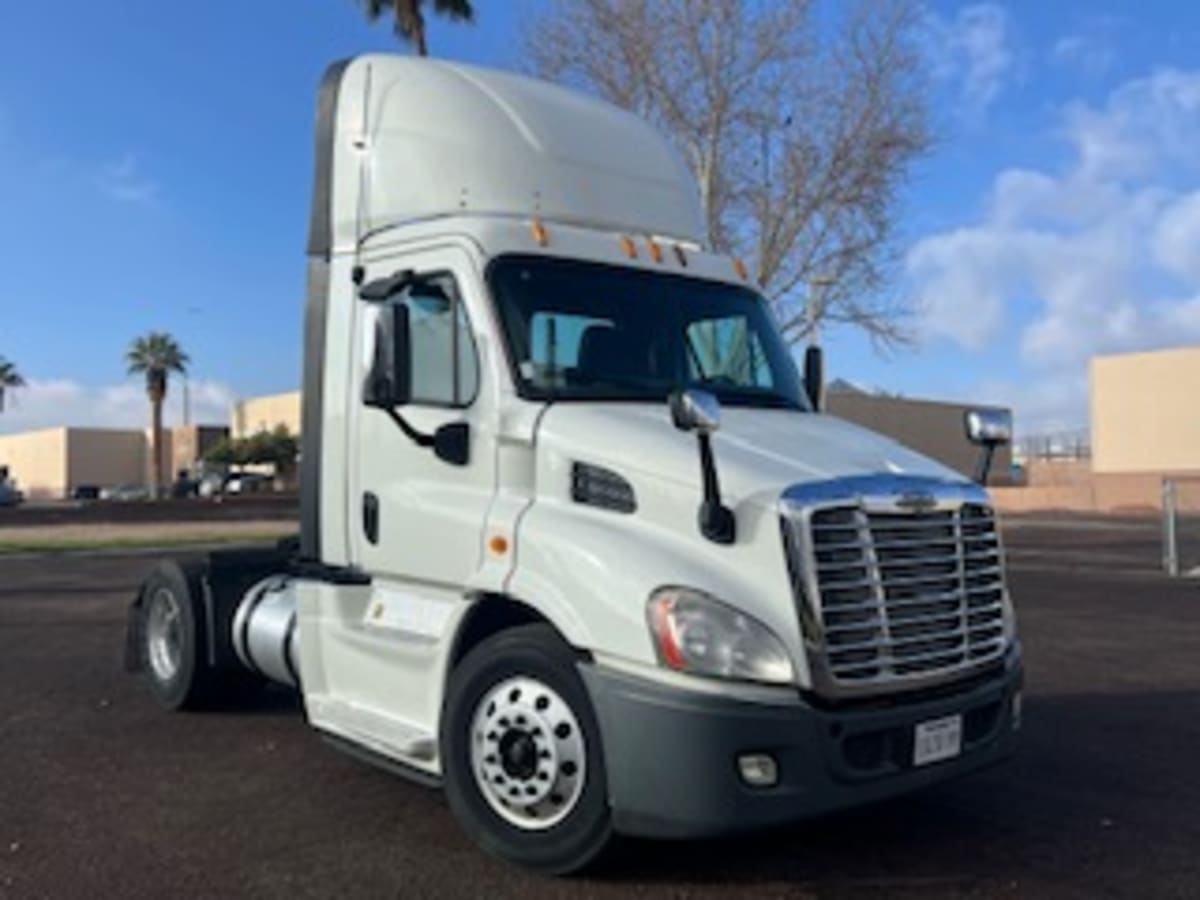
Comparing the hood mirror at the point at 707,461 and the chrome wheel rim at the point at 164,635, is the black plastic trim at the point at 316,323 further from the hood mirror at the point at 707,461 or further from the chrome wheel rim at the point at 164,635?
the hood mirror at the point at 707,461

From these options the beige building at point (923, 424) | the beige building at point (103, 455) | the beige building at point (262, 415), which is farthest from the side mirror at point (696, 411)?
the beige building at point (103, 455)

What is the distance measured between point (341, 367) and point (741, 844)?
3.01 meters

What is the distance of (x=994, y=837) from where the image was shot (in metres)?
5.61

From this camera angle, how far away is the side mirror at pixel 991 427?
6.36 meters

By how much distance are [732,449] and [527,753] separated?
58.1 inches

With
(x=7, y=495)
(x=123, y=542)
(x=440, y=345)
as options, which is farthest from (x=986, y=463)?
(x=7, y=495)

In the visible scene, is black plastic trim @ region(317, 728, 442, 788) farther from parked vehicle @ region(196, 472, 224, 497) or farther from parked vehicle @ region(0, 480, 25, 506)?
parked vehicle @ region(196, 472, 224, 497)

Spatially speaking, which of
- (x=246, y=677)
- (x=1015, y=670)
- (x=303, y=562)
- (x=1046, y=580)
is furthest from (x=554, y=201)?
(x=1046, y=580)

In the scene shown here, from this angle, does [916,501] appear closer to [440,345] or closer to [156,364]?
[440,345]

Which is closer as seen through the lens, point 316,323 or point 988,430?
point 988,430

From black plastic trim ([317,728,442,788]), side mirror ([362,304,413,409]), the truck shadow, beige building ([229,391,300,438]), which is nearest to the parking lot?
the truck shadow

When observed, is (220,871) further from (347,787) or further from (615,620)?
(615,620)

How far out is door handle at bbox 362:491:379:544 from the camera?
6001 mm

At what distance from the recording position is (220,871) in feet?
16.9
